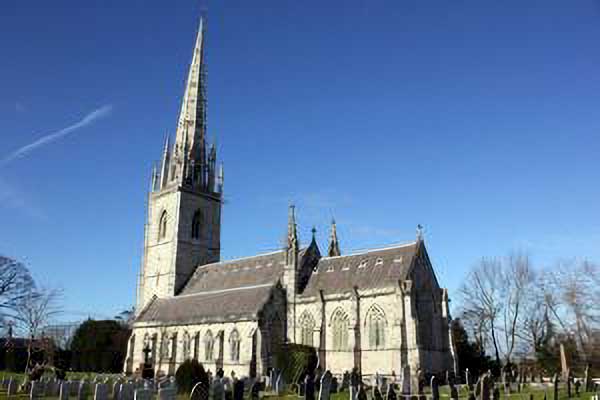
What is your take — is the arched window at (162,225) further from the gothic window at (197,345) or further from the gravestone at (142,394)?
the gravestone at (142,394)

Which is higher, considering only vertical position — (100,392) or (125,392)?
(100,392)

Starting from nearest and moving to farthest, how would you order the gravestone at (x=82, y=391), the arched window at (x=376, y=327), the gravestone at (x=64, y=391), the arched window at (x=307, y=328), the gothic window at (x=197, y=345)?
the gravestone at (x=64, y=391)
the gravestone at (x=82, y=391)
the arched window at (x=376, y=327)
the arched window at (x=307, y=328)
the gothic window at (x=197, y=345)

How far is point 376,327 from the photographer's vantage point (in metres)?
33.4

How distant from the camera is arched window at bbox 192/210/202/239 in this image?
51.0 meters

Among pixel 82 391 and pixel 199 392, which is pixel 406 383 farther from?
pixel 82 391

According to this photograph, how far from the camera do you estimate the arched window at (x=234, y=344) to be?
3678 centimetres

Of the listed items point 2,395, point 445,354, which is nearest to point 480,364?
point 445,354

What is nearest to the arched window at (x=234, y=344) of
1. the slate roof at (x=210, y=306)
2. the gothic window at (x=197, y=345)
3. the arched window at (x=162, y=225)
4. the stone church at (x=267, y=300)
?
the stone church at (x=267, y=300)

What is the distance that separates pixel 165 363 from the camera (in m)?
41.5

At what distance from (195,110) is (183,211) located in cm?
1143

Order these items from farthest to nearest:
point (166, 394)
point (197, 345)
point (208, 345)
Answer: point (197, 345)
point (208, 345)
point (166, 394)

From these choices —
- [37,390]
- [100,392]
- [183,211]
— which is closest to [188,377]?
[37,390]

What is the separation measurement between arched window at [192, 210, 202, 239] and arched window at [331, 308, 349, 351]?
20.0 meters

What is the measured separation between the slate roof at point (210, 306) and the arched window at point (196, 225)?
262 inches
